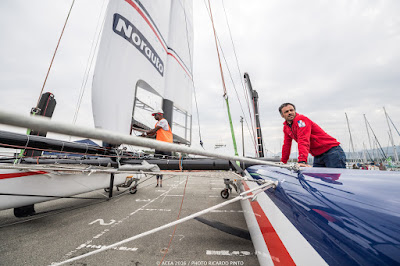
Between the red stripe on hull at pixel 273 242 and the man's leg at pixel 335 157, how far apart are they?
53.5 inches

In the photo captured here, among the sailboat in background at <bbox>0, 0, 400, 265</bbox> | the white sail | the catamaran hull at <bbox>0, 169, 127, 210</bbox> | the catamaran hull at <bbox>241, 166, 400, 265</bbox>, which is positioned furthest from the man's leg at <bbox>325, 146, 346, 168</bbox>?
the catamaran hull at <bbox>0, 169, 127, 210</bbox>

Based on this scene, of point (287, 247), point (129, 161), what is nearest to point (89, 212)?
point (129, 161)

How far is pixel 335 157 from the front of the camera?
1.99 metres

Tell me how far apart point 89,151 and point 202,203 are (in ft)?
7.53

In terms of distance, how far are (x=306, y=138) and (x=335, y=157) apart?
1.94ft

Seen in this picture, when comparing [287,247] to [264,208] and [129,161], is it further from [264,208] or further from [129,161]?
[129,161]

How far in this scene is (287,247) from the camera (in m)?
0.87

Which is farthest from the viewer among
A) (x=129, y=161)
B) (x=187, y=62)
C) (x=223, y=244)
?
(x=187, y=62)

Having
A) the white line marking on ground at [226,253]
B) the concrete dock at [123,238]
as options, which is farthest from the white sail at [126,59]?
the white line marking on ground at [226,253]

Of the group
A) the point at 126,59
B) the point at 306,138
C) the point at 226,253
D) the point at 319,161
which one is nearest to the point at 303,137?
the point at 306,138

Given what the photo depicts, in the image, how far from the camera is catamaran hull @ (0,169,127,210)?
1836 mm

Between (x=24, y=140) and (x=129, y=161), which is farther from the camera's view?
(x=129, y=161)

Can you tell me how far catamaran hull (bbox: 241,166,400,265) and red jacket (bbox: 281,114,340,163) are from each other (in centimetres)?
78

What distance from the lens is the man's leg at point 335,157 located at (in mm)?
1970
